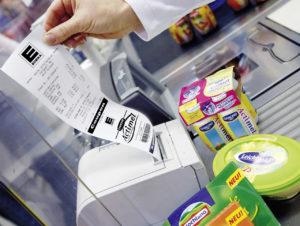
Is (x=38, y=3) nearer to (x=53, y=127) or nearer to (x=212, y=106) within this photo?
(x=53, y=127)

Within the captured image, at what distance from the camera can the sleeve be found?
3.28ft

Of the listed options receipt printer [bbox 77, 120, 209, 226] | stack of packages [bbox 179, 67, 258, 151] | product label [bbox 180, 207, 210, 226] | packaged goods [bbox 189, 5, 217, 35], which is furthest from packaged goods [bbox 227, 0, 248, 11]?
product label [bbox 180, 207, 210, 226]

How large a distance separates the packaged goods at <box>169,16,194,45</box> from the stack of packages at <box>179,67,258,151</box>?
996 millimetres

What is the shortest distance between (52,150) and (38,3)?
979 millimetres

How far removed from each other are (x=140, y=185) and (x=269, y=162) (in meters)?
0.37

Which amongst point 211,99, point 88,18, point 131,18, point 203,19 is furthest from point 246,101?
point 203,19

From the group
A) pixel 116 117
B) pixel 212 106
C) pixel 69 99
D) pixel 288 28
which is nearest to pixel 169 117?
pixel 212 106

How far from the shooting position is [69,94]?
2.48 feet

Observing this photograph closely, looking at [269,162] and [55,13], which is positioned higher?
[55,13]

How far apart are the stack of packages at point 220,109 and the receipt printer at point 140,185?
Answer: 99 millimetres

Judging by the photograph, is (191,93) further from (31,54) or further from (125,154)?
(31,54)

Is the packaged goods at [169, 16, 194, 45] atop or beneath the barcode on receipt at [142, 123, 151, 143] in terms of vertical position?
beneath

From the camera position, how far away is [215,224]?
1.95 feet

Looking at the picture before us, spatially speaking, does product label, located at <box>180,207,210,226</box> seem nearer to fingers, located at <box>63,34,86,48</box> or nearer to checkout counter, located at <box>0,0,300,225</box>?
checkout counter, located at <box>0,0,300,225</box>
